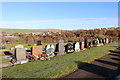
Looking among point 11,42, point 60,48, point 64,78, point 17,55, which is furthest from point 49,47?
point 11,42

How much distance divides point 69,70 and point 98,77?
6.20ft

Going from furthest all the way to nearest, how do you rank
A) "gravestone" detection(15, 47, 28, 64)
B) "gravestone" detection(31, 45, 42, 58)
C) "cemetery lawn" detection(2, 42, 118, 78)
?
"gravestone" detection(31, 45, 42, 58)
"gravestone" detection(15, 47, 28, 64)
"cemetery lawn" detection(2, 42, 118, 78)

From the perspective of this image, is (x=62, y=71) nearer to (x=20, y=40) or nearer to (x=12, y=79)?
(x=12, y=79)

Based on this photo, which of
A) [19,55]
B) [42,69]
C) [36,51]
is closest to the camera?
[42,69]

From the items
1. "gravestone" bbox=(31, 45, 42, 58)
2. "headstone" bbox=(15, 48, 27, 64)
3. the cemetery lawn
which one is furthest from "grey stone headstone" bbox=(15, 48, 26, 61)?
"gravestone" bbox=(31, 45, 42, 58)

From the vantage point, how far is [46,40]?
40.1 m

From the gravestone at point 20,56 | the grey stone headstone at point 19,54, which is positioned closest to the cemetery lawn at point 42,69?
the gravestone at point 20,56

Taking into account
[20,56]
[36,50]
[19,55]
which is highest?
[36,50]

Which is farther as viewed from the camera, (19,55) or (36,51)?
(36,51)

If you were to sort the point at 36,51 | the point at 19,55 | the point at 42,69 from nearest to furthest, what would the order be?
the point at 42,69 < the point at 19,55 < the point at 36,51

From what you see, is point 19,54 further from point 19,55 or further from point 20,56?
point 20,56

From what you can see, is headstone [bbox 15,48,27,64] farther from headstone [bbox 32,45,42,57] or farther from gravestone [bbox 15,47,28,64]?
headstone [bbox 32,45,42,57]

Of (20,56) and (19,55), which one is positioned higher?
(19,55)

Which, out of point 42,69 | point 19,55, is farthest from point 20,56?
point 42,69
